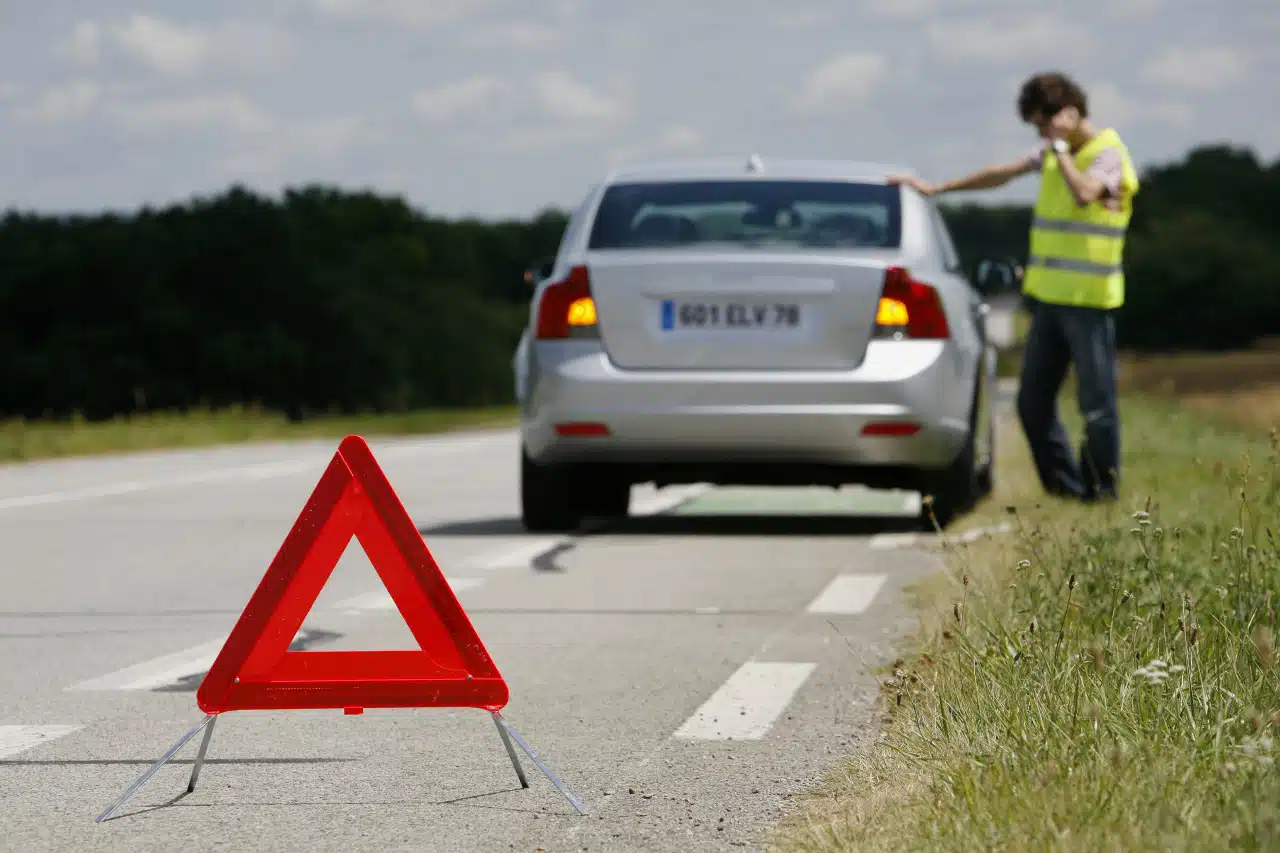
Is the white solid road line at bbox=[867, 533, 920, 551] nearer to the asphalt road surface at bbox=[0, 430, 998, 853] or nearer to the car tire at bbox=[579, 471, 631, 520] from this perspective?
the asphalt road surface at bbox=[0, 430, 998, 853]

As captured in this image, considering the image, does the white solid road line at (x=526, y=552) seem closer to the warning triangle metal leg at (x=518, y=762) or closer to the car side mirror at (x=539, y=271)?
the car side mirror at (x=539, y=271)

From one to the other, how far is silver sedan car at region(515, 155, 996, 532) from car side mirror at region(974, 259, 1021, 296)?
118 centimetres

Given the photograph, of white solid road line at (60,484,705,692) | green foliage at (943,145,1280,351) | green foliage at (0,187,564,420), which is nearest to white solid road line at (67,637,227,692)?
white solid road line at (60,484,705,692)

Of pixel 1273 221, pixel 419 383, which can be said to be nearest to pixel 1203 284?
pixel 1273 221

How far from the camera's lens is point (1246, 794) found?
4.16m

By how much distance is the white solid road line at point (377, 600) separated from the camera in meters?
9.38

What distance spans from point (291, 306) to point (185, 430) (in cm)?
6872

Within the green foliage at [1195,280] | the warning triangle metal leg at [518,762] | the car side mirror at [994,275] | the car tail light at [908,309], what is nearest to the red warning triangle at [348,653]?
the warning triangle metal leg at [518,762]

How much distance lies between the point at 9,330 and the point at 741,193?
3335 inches

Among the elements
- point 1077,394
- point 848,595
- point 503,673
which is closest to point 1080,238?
point 1077,394

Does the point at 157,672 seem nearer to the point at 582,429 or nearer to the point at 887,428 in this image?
the point at 582,429

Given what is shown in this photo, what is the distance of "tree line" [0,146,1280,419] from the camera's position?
9075 centimetres

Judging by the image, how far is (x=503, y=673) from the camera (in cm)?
739

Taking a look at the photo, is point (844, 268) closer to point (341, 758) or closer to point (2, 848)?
point (341, 758)
